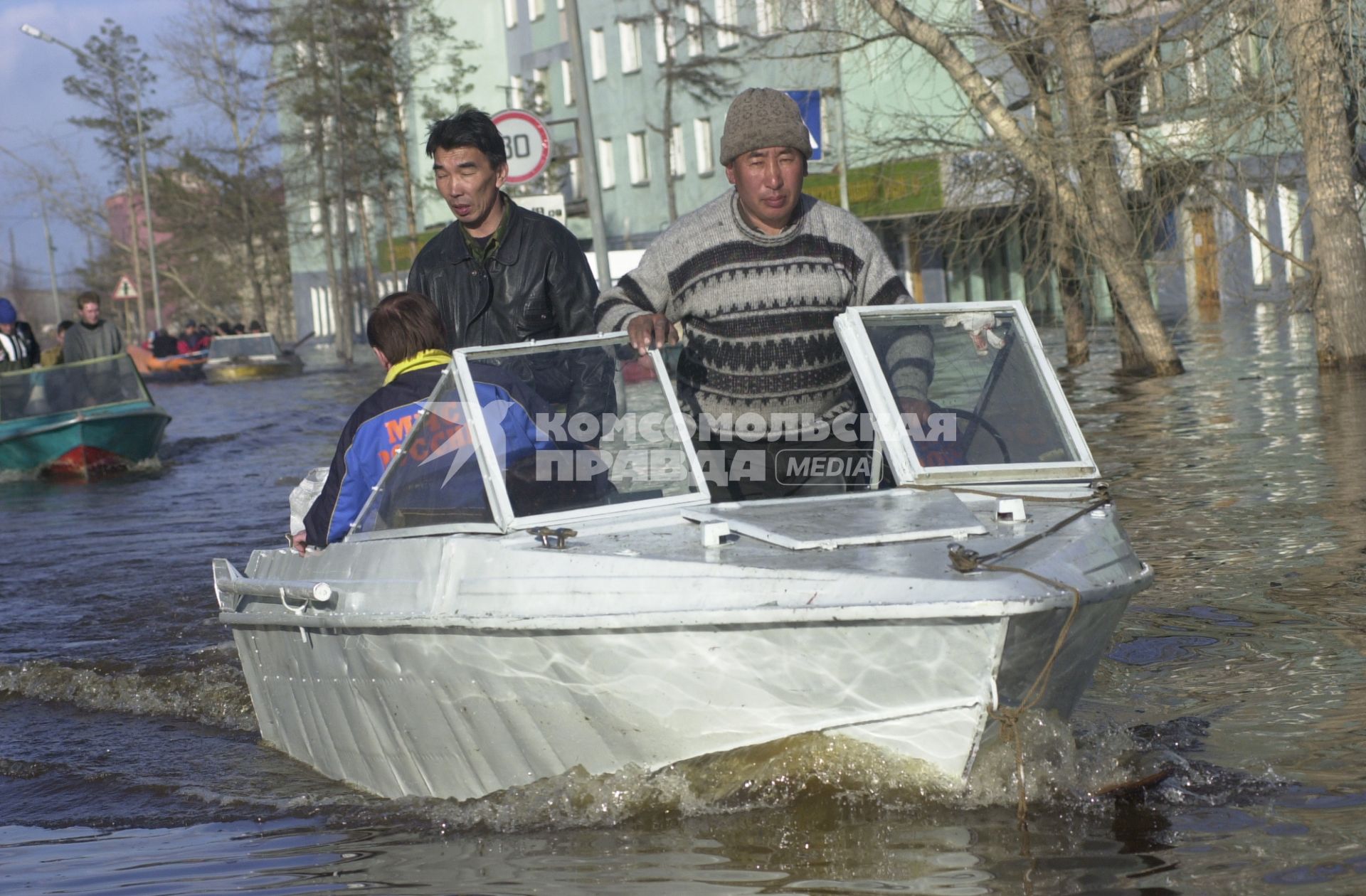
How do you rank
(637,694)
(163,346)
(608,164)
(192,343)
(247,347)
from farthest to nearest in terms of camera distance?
(608,164) → (192,343) → (163,346) → (247,347) → (637,694)

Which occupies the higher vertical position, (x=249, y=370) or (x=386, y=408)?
(x=386, y=408)

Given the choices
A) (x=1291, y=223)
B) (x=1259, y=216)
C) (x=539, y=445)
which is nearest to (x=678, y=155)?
(x=1291, y=223)

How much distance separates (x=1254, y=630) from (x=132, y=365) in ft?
52.3

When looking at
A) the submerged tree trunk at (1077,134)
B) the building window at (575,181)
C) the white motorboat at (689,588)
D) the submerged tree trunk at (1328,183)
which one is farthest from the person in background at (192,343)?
the white motorboat at (689,588)

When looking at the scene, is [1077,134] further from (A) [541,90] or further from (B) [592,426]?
(A) [541,90]

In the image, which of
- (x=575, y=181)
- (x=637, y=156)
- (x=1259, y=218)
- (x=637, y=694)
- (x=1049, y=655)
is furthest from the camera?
(x=575, y=181)

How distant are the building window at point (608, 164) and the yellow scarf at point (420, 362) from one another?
1933 inches

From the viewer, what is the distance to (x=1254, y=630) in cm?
688

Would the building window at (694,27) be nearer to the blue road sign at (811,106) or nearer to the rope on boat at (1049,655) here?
the blue road sign at (811,106)

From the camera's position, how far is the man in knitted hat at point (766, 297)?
203 inches

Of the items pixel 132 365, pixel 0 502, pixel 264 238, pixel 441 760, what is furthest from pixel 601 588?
pixel 264 238

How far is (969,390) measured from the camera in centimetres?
524

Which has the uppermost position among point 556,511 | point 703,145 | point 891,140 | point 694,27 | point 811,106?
point 694,27

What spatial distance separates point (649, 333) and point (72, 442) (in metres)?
15.5
